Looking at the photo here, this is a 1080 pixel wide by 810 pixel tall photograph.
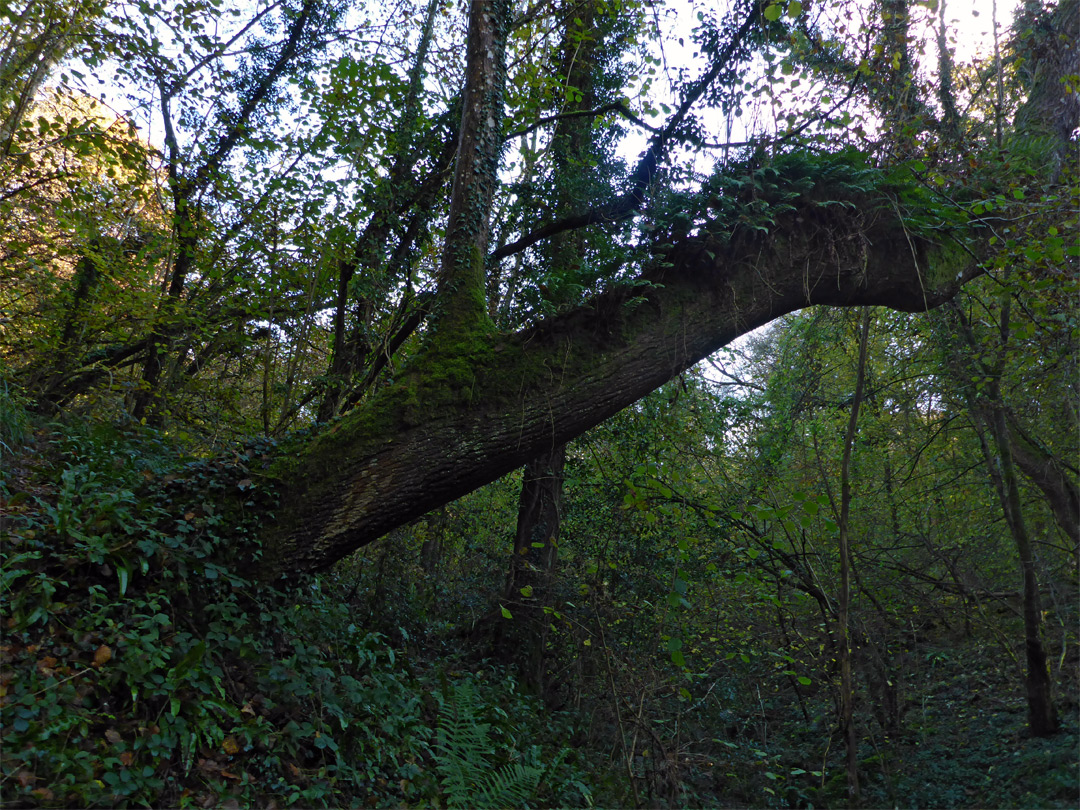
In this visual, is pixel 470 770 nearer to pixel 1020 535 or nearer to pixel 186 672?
pixel 186 672

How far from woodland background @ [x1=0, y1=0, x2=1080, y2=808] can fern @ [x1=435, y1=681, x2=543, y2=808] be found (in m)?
0.04

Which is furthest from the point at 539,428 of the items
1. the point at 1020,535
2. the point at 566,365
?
the point at 1020,535

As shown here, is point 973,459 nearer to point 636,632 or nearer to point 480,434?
point 636,632

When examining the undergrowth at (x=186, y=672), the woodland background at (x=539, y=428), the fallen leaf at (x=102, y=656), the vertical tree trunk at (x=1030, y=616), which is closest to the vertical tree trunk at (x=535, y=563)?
the woodland background at (x=539, y=428)

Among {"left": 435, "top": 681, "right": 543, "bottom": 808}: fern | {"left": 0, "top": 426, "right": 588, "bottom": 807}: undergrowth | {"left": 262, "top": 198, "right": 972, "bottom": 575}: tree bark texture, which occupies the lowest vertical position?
{"left": 435, "top": 681, "right": 543, "bottom": 808}: fern

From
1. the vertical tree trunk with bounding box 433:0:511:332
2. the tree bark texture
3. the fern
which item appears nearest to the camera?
the fern

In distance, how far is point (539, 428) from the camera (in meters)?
4.25

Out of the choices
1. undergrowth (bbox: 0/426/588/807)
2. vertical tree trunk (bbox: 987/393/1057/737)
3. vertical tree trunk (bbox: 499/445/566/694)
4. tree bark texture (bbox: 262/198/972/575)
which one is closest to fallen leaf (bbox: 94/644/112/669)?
undergrowth (bbox: 0/426/588/807)

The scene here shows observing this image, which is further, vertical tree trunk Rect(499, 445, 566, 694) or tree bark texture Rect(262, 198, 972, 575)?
vertical tree trunk Rect(499, 445, 566, 694)

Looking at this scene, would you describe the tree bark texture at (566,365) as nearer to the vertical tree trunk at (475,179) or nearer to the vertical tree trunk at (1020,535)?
the vertical tree trunk at (475,179)

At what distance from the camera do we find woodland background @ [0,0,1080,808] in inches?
148

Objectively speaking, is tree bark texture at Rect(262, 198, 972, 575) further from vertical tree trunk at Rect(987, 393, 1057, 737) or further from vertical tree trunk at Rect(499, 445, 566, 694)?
vertical tree trunk at Rect(987, 393, 1057, 737)

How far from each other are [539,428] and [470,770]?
231cm

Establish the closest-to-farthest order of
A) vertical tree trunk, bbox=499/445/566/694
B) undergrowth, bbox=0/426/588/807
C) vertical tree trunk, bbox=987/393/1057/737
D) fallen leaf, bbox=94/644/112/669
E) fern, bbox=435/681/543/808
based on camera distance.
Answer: undergrowth, bbox=0/426/588/807, fallen leaf, bbox=94/644/112/669, fern, bbox=435/681/543/808, vertical tree trunk, bbox=987/393/1057/737, vertical tree trunk, bbox=499/445/566/694
